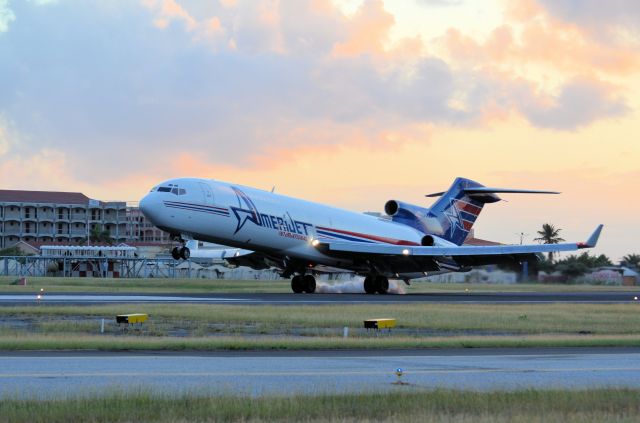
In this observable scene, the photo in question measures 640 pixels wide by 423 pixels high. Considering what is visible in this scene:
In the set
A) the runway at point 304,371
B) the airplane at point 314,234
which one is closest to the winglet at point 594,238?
the airplane at point 314,234

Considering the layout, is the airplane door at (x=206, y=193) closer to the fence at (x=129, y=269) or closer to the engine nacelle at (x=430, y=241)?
the engine nacelle at (x=430, y=241)

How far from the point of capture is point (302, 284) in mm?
59250

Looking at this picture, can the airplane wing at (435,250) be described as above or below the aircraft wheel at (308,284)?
above

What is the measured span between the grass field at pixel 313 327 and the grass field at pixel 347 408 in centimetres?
901

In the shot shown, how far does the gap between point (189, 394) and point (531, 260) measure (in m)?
46.7

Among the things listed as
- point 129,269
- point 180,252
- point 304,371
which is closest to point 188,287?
point 180,252

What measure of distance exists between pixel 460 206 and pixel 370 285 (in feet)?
37.8

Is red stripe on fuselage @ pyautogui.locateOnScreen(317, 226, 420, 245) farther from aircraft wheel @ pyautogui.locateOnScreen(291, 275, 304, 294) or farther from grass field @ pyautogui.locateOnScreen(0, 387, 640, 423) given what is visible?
grass field @ pyautogui.locateOnScreen(0, 387, 640, 423)

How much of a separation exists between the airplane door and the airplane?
56 millimetres

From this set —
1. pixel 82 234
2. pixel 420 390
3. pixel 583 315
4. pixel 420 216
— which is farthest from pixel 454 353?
pixel 82 234

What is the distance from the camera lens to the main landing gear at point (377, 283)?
60.5 metres

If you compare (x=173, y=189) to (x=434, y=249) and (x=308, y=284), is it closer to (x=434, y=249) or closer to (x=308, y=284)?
(x=308, y=284)

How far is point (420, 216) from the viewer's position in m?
67.4

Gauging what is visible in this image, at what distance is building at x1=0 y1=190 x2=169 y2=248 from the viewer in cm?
18325
